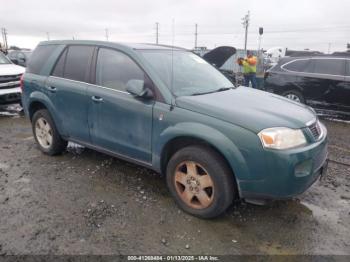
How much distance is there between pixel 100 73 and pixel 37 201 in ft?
5.49

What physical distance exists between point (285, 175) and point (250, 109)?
73cm

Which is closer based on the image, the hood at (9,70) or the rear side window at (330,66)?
the rear side window at (330,66)

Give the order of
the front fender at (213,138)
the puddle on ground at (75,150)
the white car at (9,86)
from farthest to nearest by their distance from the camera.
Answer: the white car at (9,86), the puddle on ground at (75,150), the front fender at (213,138)

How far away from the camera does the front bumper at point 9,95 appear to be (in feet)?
25.8

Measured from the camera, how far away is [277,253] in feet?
9.13

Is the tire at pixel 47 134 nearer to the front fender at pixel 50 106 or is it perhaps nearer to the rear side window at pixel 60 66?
the front fender at pixel 50 106

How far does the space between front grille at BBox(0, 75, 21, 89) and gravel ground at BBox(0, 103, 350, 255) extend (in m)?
4.23

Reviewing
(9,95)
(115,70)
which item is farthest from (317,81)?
(9,95)

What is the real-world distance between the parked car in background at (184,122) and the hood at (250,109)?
10mm

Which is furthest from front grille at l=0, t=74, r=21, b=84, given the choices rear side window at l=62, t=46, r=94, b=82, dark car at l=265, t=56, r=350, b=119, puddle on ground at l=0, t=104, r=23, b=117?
dark car at l=265, t=56, r=350, b=119

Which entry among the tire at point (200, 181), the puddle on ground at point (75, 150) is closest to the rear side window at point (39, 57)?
the puddle on ground at point (75, 150)

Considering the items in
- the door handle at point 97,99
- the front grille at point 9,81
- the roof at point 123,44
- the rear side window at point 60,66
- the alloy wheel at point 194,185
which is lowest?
the alloy wheel at point 194,185

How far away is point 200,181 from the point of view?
319 centimetres

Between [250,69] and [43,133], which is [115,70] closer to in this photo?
[43,133]
